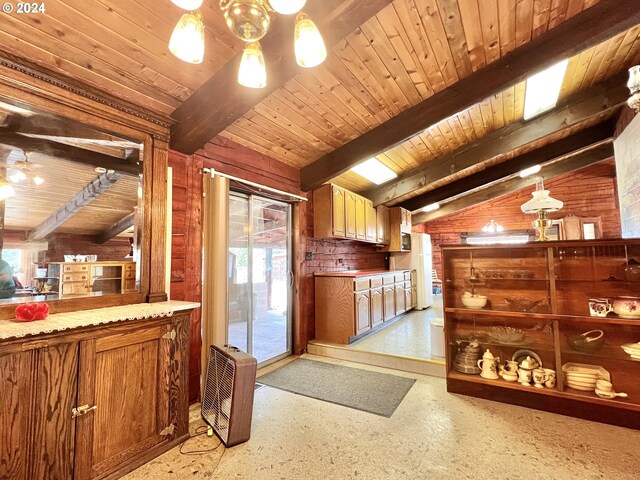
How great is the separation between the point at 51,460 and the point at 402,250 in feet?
18.8

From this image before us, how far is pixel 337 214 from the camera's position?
4.16m

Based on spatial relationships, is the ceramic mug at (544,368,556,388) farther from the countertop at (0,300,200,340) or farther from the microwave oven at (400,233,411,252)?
Answer: the microwave oven at (400,233,411,252)

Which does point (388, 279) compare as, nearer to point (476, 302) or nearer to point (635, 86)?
point (476, 302)

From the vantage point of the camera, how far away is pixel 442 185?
6031 mm

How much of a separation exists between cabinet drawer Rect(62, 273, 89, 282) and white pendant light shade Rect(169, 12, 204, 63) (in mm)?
1624

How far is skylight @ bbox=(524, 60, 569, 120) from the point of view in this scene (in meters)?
2.91

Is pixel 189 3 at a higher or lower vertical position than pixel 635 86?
lower

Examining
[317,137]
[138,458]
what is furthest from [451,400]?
[317,137]

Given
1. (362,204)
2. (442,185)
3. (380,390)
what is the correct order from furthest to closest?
(442,185)
(362,204)
(380,390)

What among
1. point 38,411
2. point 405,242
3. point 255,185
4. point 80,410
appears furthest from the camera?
point 405,242

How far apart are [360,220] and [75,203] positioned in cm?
369

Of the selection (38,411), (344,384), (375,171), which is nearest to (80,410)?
(38,411)

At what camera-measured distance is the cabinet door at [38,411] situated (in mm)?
1320

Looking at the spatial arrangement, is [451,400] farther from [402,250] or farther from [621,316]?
[402,250]
